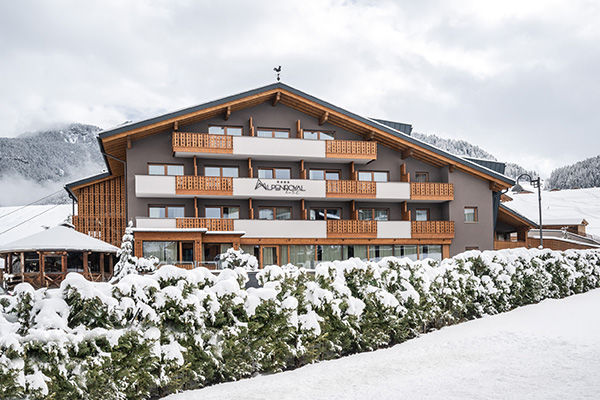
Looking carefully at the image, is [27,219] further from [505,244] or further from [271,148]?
[505,244]

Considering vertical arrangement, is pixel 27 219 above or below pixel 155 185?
above

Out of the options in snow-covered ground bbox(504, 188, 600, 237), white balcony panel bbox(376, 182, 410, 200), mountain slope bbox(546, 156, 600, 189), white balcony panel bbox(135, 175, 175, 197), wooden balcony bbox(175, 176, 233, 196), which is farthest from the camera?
mountain slope bbox(546, 156, 600, 189)

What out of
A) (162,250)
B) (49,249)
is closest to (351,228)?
(162,250)

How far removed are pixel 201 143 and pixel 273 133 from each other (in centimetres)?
426

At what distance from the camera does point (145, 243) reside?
997 inches

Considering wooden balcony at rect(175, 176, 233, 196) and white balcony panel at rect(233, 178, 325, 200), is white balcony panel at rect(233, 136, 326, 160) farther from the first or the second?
wooden balcony at rect(175, 176, 233, 196)

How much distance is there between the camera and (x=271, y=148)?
1126 inches

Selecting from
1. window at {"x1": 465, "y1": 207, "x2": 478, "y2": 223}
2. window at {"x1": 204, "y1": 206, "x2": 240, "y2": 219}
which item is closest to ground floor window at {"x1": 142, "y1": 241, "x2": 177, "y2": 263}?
window at {"x1": 204, "y1": 206, "x2": 240, "y2": 219}

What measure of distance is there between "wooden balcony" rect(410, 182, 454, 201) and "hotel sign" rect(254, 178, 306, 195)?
632 centimetres

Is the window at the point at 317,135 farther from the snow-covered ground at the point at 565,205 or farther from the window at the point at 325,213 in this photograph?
the snow-covered ground at the point at 565,205

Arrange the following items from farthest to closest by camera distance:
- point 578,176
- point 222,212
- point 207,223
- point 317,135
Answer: point 578,176, point 317,135, point 222,212, point 207,223

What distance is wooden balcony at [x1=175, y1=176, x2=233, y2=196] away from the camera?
2681cm

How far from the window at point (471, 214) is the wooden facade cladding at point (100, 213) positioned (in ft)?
62.6

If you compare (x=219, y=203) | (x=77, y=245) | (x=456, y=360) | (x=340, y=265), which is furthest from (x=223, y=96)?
(x=456, y=360)
